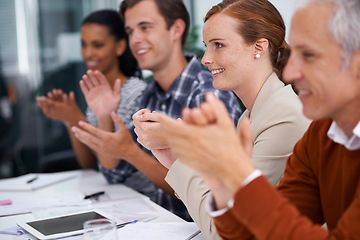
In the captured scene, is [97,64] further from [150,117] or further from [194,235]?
[194,235]

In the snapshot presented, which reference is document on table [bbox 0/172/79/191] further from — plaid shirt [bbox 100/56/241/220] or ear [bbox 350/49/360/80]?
ear [bbox 350/49/360/80]

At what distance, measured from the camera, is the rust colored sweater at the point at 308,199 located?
819mm

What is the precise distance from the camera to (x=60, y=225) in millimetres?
1396

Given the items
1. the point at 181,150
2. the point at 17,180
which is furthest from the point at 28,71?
the point at 181,150

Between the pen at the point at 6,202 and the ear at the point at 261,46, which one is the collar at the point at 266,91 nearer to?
the ear at the point at 261,46

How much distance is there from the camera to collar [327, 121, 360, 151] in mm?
944

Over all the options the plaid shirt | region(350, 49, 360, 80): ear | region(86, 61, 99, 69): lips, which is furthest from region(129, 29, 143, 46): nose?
region(350, 49, 360, 80): ear

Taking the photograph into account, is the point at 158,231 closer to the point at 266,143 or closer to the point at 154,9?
the point at 266,143

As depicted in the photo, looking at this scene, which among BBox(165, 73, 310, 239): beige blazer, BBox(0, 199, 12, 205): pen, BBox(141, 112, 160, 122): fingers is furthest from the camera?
BBox(0, 199, 12, 205): pen

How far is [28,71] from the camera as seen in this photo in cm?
464

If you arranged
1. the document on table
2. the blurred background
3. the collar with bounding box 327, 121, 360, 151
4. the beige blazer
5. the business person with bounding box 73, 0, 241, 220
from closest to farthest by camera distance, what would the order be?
the collar with bounding box 327, 121, 360, 151 < the beige blazer < the business person with bounding box 73, 0, 241, 220 < the document on table < the blurred background

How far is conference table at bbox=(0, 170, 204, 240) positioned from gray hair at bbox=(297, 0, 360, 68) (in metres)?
0.72

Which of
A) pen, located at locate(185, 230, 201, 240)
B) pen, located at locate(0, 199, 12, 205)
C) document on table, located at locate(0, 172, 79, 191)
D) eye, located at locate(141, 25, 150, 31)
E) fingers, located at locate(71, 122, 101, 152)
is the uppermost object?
eye, located at locate(141, 25, 150, 31)

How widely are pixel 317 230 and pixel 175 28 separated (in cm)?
173
